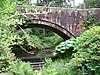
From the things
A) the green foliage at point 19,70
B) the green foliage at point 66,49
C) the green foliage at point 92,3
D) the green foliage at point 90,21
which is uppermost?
the green foliage at point 92,3

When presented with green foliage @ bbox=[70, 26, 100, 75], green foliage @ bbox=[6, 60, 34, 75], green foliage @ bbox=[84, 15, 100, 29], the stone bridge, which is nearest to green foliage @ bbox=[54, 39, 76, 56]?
the stone bridge

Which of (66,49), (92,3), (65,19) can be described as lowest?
(66,49)

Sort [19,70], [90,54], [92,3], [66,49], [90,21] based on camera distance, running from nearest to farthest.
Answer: [19,70] < [90,54] < [66,49] < [90,21] < [92,3]

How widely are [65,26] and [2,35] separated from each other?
40.8 feet

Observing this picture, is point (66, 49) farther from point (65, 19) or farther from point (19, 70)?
point (19, 70)

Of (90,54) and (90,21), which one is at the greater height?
(90,54)

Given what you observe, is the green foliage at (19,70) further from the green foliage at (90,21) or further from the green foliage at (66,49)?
the green foliage at (90,21)

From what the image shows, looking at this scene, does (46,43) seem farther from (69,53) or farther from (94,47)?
(94,47)

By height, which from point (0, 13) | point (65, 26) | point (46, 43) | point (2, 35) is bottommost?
point (46, 43)

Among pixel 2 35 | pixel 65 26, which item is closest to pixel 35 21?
pixel 65 26

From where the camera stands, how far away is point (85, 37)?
7.42 metres

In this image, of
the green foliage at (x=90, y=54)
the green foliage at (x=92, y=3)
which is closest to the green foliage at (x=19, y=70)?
the green foliage at (x=90, y=54)

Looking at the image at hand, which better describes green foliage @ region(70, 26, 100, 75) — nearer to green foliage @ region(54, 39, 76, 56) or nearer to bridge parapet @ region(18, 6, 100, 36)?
green foliage @ region(54, 39, 76, 56)

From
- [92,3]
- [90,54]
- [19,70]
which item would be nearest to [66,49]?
[90,54]
